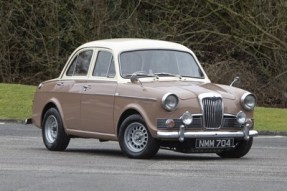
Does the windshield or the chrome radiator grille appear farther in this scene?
the windshield

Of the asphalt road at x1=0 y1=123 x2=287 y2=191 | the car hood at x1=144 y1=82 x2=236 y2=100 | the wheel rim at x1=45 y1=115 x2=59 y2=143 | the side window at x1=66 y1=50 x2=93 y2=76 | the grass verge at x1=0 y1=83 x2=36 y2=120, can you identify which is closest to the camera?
the asphalt road at x1=0 y1=123 x2=287 y2=191

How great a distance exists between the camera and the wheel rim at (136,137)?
13.8 meters

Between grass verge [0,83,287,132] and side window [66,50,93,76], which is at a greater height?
side window [66,50,93,76]

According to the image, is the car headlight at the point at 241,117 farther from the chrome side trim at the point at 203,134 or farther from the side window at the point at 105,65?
the side window at the point at 105,65

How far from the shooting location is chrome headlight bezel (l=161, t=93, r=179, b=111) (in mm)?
13523

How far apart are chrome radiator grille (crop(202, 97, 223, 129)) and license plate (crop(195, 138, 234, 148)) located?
0.21m

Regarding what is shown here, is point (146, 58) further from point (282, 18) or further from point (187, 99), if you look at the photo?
point (282, 18)

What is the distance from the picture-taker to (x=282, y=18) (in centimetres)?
3188

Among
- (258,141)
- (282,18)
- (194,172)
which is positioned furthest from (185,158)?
(282,18)

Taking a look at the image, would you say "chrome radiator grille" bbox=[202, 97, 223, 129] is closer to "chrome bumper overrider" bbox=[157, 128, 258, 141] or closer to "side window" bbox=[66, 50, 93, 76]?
"chrome bumper overrider" bbox=[157, 128, 258, 141]

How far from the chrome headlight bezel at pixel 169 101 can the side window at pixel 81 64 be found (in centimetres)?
226

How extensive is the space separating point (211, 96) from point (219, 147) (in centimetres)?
76

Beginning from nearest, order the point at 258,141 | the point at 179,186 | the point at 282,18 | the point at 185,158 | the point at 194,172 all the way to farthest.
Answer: the point at 179,186 → the point at 194,172 → the point at 185,158 → the point at 258,141 → the point at 282,18

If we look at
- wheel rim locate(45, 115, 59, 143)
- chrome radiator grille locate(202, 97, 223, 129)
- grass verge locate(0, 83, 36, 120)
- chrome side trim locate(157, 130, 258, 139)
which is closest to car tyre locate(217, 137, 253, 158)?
chrome side trim locate(157, 130, 258, 139)
